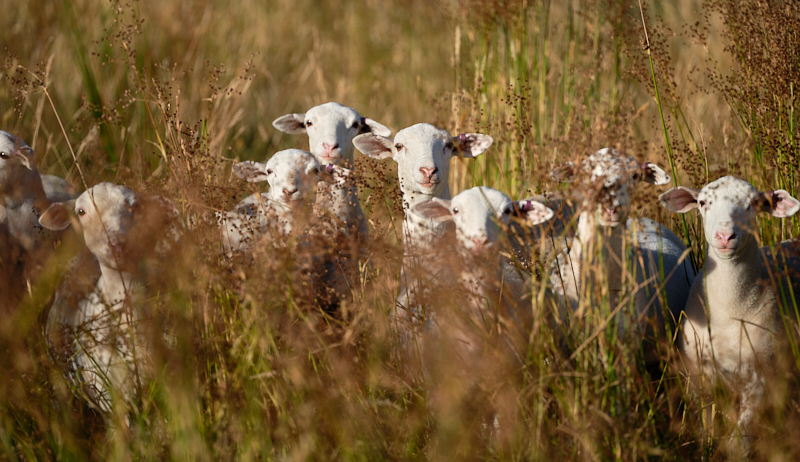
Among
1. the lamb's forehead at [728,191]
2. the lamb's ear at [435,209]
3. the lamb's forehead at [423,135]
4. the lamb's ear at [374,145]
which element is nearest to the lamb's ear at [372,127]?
the lamb's ear at [374,145]

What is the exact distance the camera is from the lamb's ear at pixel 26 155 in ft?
11.6

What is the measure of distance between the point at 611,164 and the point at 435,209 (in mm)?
750

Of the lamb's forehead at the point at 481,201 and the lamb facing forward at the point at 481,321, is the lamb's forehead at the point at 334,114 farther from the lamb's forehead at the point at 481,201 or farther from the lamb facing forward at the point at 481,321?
the lamb's forehead at the point at 481,201

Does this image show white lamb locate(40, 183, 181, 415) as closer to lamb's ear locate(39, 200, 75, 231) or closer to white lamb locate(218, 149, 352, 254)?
lamb's ear locate(39, 200, 75, 231)

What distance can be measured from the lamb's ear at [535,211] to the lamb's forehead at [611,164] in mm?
249

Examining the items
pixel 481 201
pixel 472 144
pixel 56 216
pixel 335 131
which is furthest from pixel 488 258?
pixel 56 216

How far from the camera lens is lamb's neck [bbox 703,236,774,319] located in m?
2.98

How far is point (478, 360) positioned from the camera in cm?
268

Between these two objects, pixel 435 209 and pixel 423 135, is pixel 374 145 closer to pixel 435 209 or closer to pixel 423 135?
pixel 423 135

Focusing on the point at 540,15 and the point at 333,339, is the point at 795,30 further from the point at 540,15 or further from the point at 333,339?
the point at 333,339

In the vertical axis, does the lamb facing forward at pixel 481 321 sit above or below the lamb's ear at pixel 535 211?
below

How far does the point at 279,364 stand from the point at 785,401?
1822mm

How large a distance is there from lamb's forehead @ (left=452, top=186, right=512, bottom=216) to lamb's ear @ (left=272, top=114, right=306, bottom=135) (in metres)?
1.45

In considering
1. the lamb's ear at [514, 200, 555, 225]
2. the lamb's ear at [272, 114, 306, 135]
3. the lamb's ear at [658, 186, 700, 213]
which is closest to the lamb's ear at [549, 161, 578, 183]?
the lamb's ear at [514, 200, 555, 225]
